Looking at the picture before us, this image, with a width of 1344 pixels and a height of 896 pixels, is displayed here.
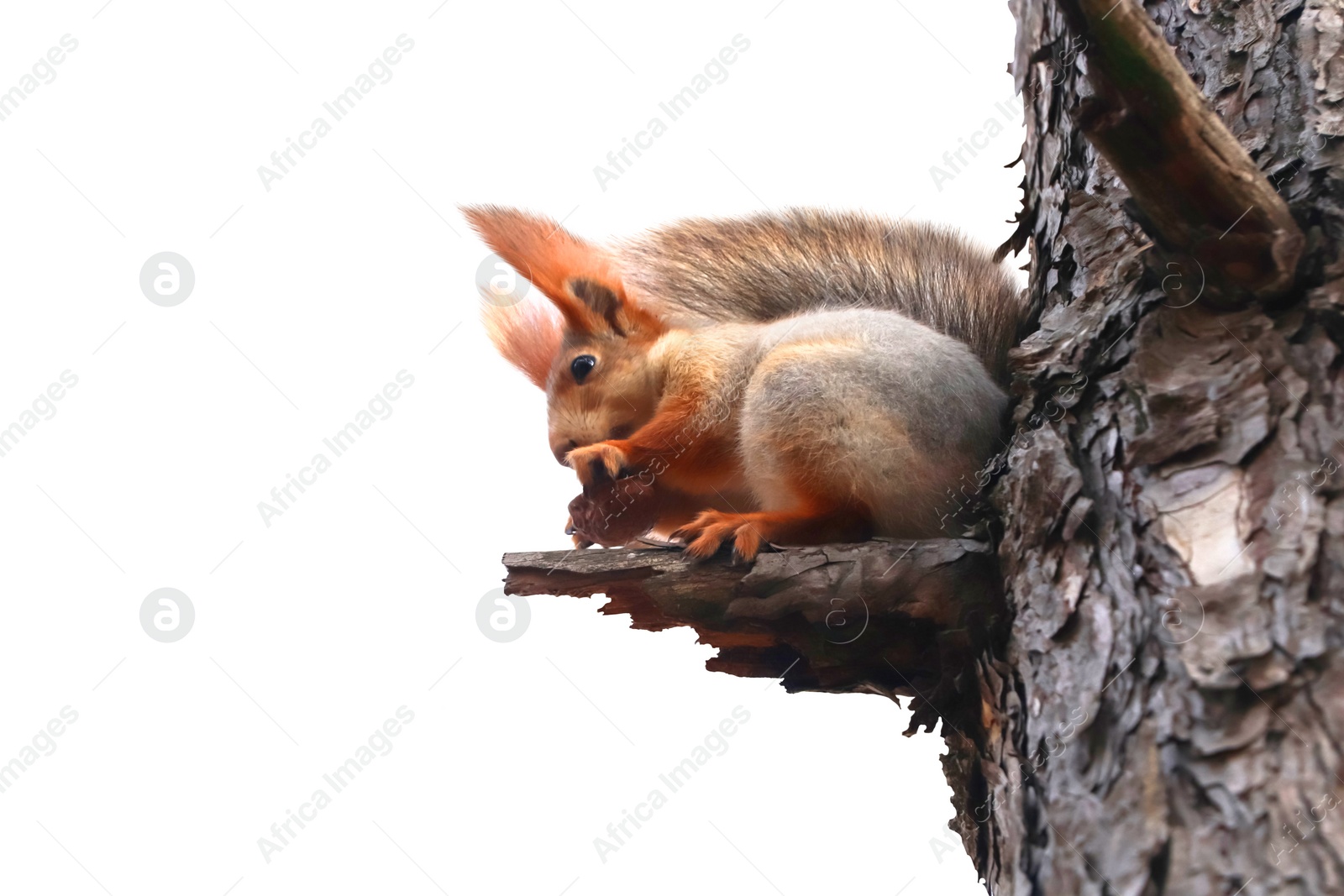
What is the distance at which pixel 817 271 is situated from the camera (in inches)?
87.0

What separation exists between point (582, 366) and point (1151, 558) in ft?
3.92

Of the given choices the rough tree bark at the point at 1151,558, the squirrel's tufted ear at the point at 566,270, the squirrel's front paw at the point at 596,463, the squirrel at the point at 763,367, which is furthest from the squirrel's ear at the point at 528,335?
the rough tree bark at the point at 1151,558

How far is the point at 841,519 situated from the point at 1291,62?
973mm

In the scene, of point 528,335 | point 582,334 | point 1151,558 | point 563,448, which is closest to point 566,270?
point 582,334

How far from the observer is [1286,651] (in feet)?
3.78

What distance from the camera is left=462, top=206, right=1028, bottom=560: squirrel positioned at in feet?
5.63

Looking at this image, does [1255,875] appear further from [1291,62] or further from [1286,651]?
[1291,62]

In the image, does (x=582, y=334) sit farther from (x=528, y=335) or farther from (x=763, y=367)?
(x=763, y=367)

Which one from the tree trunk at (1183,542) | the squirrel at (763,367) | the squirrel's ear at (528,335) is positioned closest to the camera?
the tree trunk at (1183,542)

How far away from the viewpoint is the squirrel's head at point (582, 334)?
2148mm

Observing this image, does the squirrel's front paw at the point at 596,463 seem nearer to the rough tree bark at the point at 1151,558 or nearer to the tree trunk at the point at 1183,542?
the rough tree bark at the point at 1151,558

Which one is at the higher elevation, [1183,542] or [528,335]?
[1183,542]

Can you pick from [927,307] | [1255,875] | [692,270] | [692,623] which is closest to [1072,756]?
[1255,875]

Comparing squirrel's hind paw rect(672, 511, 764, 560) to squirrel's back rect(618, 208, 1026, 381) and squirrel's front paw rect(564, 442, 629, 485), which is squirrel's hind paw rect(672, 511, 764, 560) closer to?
squirrel's front paw rect(564, 442, 629, 485)
